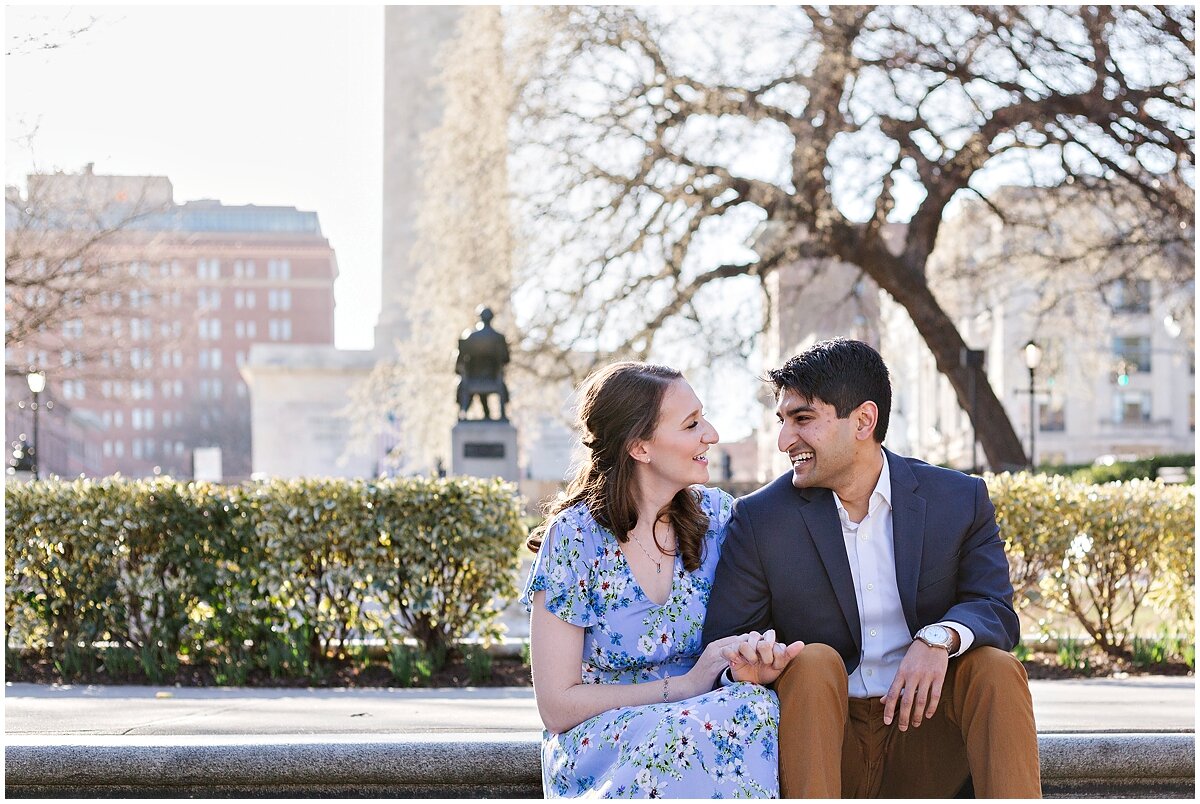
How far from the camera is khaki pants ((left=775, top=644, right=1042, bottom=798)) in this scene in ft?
11.9

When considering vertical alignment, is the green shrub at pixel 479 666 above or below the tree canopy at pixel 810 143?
below

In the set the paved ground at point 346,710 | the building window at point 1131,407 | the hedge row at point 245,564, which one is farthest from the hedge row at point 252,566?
the building window at point 1131,407

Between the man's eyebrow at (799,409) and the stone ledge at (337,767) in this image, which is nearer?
the man's eyebrow at (799,409)

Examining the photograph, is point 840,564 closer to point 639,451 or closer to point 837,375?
point 837,375

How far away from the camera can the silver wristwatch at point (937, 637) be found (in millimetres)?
3785

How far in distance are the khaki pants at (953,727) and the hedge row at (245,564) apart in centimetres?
481

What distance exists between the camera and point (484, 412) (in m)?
20.3

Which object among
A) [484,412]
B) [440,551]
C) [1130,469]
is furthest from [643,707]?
[1130,469]

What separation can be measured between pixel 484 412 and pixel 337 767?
51.8 ft

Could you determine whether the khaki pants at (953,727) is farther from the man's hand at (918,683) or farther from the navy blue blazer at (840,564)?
the navy blue blazer at (840,564)

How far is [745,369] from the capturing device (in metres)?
21.3

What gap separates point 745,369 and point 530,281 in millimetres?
3622

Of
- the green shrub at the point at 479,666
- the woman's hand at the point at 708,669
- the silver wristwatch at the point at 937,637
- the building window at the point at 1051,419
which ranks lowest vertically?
the green shrub at the point at 479,666

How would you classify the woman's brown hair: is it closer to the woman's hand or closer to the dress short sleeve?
the dress short sleeve
